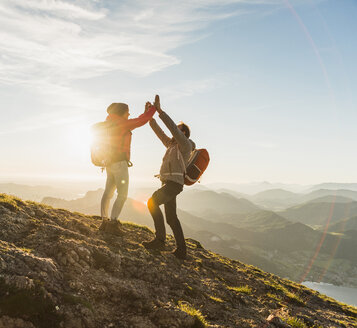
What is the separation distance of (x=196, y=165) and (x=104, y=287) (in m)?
4.47

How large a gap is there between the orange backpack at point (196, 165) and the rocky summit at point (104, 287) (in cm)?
277

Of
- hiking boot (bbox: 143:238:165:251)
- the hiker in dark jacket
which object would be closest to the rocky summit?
hiking boot (bbox: 143:238:165:251)

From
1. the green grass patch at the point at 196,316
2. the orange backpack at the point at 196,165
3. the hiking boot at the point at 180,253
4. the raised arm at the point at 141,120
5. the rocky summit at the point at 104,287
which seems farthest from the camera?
the hiking boot at the point at 180,253

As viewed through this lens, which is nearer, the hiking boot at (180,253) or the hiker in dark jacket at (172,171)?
the hiker in dark jacket at (172,171)

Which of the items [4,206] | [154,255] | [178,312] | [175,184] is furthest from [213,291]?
[4,206]

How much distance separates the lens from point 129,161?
8.41 m

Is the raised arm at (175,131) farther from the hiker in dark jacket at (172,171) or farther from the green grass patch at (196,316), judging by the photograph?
the green grass patch at (196,316)

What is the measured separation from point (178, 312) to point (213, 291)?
2801mm

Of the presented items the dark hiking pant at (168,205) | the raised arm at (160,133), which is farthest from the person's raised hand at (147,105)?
the dark hiking pant at (168,205)

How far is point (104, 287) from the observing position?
17.3 feet

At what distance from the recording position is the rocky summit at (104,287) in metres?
3.97

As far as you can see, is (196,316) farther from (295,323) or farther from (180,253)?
(180,253)

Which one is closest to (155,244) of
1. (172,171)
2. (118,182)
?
(118,182)

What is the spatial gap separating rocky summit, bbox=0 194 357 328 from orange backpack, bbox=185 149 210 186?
9.09 feet
